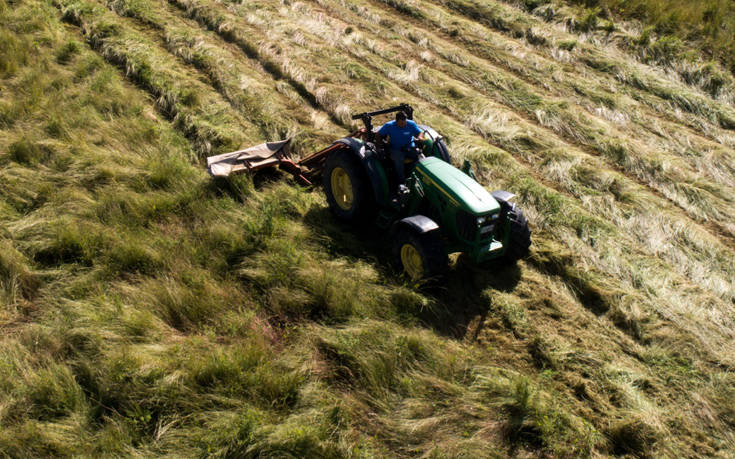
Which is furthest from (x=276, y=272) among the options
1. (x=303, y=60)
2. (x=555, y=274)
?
(x=303, y=60)

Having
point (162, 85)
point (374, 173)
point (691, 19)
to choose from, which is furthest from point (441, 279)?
point (691, 19)

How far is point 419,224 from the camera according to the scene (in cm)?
518

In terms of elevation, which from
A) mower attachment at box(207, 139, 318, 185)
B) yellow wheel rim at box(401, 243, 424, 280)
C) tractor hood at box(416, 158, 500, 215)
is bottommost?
yellow wheel rim at box(401, 243, 424, 280)

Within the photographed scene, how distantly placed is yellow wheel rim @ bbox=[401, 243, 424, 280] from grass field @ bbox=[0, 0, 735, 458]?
198 millimetres

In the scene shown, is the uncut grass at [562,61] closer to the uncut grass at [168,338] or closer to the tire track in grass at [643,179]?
the tire track in grass at [643,179]

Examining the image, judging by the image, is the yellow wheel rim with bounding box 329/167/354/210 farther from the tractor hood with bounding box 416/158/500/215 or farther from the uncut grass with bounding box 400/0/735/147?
the uncut grass with bounding box 400/0/735/147

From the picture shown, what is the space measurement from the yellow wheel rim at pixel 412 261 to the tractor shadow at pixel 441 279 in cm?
11

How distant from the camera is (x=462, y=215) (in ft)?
17.4

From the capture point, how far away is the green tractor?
5.24 metres

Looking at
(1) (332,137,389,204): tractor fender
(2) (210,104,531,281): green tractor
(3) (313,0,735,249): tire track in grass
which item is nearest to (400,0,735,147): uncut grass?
(3) (313,0,735,249): tire track in grass

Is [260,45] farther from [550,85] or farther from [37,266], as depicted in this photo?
[37,266]

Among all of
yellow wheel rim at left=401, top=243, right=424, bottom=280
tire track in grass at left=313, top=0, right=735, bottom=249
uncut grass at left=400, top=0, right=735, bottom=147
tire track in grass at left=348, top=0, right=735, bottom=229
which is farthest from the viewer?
uncut grass at left=400, top=0, right=735, bottom=147

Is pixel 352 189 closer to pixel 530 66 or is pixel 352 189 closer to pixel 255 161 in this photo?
pixel 255 161

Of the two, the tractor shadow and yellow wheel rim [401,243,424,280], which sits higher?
yellow wheel rim [401,243,424,280]
